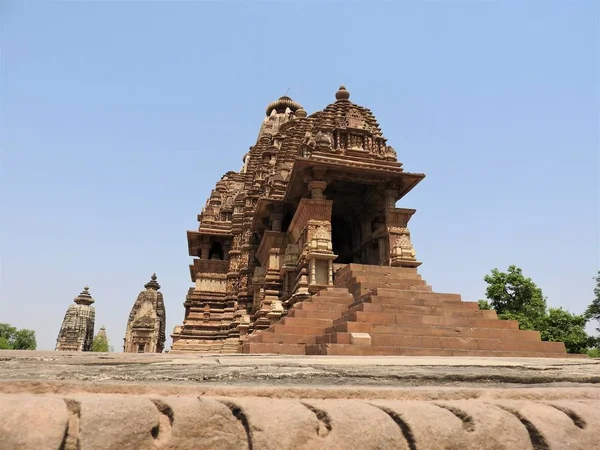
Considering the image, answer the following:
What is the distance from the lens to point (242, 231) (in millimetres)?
18797

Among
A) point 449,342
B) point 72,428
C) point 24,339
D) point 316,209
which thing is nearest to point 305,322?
point 449,342

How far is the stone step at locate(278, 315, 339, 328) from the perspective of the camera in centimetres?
804

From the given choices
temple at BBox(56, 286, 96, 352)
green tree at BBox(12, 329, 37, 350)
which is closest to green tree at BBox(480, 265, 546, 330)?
temple at BBox(56, 286, 96, 352)

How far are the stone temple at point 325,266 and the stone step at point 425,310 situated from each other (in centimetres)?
3

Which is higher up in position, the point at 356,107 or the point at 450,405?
the point at 356,107

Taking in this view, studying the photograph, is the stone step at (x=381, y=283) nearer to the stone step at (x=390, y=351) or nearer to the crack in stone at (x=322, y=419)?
the stone step at (x=390, y=351)

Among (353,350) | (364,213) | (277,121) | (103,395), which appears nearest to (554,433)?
(103,395)

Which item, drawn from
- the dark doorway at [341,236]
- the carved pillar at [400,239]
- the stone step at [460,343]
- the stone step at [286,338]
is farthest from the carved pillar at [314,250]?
the dark doorway at [341,236]

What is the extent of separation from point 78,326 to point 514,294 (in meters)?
24.4

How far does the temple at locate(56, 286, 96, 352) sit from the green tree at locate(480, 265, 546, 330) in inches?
875

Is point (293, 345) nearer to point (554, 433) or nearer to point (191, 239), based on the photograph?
point (554, 433)

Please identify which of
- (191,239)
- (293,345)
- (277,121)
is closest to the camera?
(293,345)

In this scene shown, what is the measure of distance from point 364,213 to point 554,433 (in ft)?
43.1

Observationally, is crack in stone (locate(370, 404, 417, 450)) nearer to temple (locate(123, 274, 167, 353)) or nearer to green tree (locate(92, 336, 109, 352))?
temple (locate(123, 274, 167, 353))
